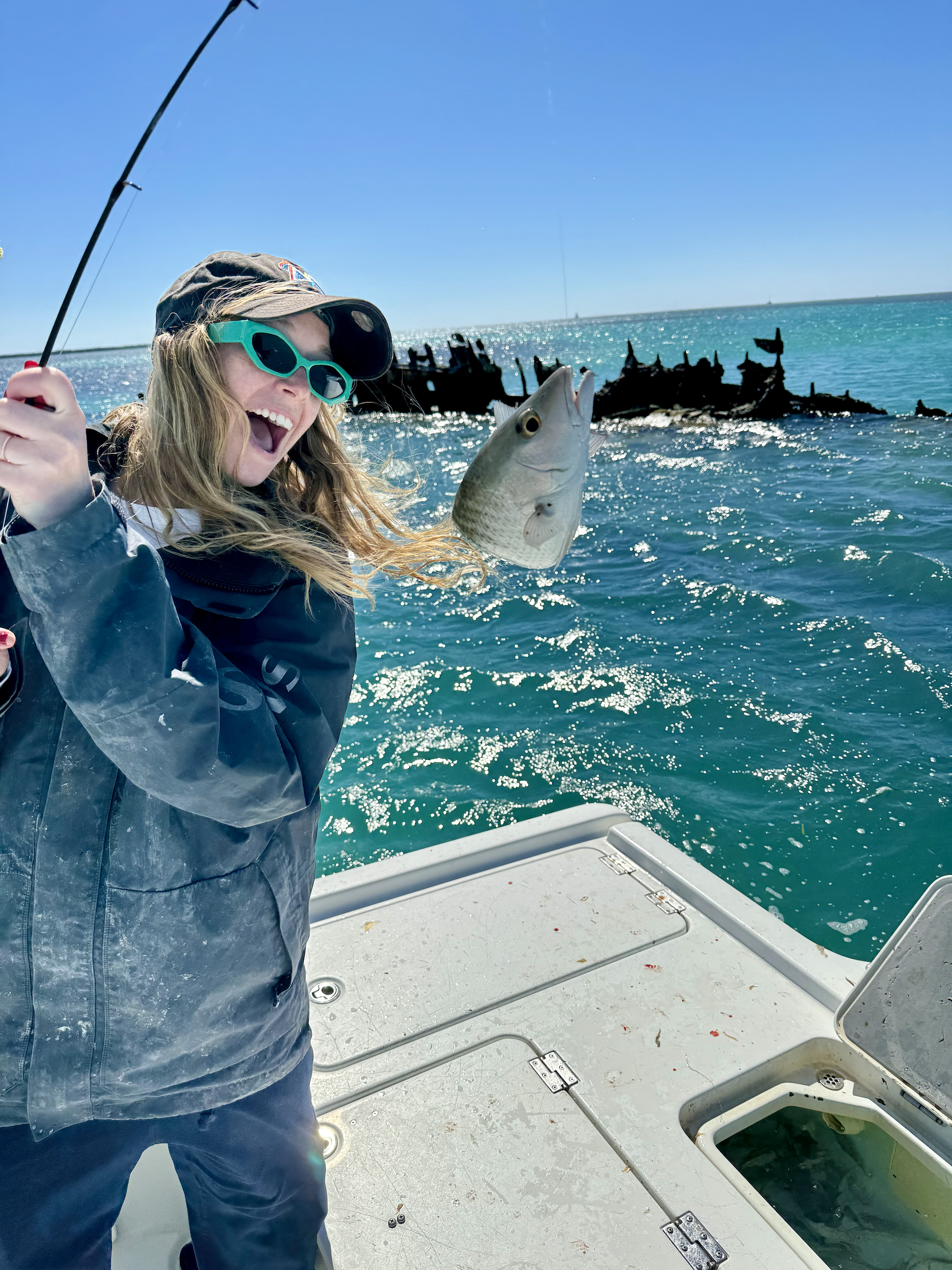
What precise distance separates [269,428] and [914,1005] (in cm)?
270

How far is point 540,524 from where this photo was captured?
156cm

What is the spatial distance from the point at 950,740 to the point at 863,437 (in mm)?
18046

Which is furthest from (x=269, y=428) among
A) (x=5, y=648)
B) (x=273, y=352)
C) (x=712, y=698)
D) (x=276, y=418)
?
(x=712, y=698)

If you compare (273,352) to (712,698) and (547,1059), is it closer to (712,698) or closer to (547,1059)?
(547,1059)

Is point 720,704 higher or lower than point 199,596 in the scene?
lower

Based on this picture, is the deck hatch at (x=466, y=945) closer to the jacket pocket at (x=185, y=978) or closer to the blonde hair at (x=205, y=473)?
the jacket pocket at (x=185, y=978)

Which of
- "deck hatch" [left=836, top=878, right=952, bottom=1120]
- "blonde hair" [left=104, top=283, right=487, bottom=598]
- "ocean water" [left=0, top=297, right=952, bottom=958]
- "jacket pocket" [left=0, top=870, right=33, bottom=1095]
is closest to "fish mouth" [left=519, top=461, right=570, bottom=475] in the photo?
"blonde hair" [left=104, top=283, right=487, bottom=598]

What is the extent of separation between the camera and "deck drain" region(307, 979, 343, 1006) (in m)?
2.94

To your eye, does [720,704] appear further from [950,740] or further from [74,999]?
[74,999]

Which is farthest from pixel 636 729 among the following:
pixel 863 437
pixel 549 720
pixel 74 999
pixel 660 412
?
pixel 660 412

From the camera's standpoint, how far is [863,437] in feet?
72.4

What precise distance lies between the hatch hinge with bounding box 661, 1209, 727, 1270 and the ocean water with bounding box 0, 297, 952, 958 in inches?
113

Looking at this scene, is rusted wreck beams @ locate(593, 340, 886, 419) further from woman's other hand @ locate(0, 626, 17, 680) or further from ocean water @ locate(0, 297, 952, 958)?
woman's other hand @ locate(0, 626, 17, 680)

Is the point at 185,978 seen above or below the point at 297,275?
below
